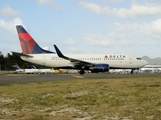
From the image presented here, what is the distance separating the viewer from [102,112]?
812cm

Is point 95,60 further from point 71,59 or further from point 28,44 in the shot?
point 28,44

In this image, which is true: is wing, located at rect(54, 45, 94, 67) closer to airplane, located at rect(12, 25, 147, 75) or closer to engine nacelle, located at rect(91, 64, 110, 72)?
airplane, located at rect(12, 25, 147, 75)

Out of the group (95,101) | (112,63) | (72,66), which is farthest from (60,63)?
(95,101)

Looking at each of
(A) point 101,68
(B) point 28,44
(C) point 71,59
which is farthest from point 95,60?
(B) point 28,44

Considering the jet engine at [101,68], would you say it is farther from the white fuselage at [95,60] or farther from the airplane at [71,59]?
the white fuselage at [95,60]

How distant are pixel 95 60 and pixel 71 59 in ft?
14.9

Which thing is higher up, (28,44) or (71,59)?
(28,44)

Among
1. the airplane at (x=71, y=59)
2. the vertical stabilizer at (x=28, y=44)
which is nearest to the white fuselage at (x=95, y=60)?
the airplane at (x=71, y=59)

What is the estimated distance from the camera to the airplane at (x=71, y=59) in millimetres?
43938

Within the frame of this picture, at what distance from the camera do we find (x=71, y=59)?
140ft

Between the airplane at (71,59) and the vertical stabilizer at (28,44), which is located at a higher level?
the vertical stabilizer at (28,44)

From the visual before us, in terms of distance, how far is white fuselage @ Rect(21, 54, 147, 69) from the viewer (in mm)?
44562

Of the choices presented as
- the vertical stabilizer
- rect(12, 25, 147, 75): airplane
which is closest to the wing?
rect(12, 25, 147, 75): airplane

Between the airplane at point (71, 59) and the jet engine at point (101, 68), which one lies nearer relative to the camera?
the jet engine at point (101, 68)
